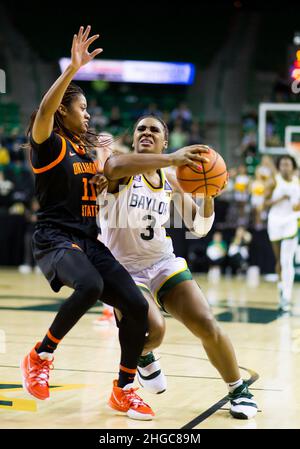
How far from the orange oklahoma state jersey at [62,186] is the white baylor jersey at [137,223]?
0.85 feet

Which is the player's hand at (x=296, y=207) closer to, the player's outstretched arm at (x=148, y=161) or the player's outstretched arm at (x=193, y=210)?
the player's outstretched arm at (x=193, y=210)

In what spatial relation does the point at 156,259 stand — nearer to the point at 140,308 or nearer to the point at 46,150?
the point at 140,308

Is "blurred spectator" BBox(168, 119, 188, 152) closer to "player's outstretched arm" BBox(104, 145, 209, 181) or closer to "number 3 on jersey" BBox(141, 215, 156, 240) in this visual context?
"number 3 on jersey" BBox(141, 215, 156, 240)

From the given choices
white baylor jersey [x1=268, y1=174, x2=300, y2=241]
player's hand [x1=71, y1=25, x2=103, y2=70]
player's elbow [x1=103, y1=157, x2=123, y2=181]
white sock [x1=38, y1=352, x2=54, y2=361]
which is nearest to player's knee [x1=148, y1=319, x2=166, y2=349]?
white sock [x1=38, y1=352, x2=54, y2=361]

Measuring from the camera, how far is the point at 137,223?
4793mm

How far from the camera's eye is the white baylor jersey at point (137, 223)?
4.78 m

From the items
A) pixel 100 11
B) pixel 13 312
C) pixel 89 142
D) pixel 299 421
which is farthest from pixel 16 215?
pixel 299 421

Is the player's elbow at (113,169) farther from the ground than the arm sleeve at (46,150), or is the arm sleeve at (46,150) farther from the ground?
the arm sleeve at (46,150)

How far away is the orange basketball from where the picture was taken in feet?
14.8

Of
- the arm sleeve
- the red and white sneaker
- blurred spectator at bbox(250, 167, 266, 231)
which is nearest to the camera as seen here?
the arm sleeve

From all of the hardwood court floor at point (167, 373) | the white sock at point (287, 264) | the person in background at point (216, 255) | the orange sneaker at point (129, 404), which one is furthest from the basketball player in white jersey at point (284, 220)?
the orange sneaker at point (129, 404)

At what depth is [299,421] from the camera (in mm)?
4312

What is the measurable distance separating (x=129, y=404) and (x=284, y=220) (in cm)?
652

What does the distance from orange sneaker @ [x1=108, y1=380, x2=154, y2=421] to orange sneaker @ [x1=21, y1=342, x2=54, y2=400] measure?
1.45 ft
